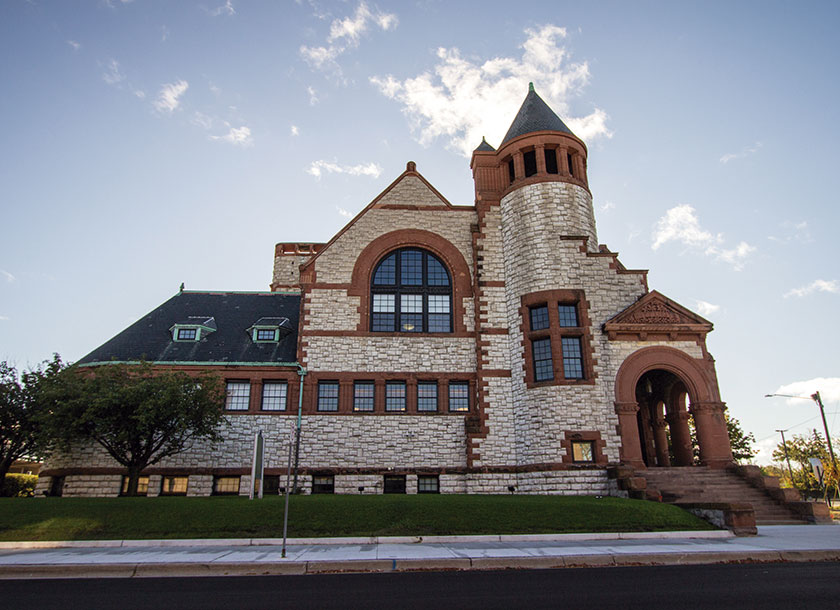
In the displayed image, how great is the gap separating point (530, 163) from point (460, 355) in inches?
454

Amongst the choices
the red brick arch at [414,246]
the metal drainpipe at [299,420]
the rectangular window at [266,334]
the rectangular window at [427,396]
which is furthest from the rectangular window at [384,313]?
the rectangular window at [266,334]

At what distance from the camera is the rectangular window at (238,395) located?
91.1 feet

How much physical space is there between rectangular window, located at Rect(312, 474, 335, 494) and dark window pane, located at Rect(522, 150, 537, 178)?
18.9 m

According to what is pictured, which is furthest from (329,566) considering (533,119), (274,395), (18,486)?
(18,486)

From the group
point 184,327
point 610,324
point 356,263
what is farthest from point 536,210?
point 184,327

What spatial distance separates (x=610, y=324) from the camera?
26.4 m

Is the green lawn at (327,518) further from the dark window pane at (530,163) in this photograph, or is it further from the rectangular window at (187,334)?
the dark window pane at (530,163)

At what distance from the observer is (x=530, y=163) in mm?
31484

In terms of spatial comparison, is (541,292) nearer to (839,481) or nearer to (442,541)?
(442,541)

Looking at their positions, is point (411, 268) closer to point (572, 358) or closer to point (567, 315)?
point (567, 315)

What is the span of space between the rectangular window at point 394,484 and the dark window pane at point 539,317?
959 cm

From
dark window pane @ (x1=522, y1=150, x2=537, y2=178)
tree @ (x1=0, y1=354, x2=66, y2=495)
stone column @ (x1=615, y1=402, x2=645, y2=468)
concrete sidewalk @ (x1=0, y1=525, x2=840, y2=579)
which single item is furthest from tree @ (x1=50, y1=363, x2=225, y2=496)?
dark window pane @ (x1=522, y1=150, x2=537, y2=178)

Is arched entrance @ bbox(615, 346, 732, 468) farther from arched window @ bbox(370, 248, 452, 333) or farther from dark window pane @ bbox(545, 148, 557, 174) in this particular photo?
dark window pane @ bbox(545, 148, 557, 174)

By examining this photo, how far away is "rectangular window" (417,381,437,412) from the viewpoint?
27984mm
